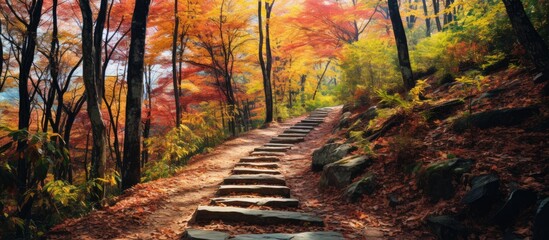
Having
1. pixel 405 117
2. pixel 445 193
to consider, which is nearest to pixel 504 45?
pixel 405 117

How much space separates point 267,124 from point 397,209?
36.2ft

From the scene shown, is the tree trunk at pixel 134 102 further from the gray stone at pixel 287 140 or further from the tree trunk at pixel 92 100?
the gray stone at pixel 287 140

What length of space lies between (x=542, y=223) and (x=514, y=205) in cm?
52

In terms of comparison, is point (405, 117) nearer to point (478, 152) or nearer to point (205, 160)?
point (478, 152)

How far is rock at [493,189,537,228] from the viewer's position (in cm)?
340

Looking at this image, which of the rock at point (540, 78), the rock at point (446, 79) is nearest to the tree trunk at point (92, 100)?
the rock at point (540, 78)

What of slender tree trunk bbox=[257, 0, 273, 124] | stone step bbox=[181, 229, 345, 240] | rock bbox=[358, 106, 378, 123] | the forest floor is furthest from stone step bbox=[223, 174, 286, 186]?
slender tree trunk bbox=[257, 0, 273, 124]

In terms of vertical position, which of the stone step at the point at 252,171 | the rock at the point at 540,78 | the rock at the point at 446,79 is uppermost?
the rock at the point at 446,79

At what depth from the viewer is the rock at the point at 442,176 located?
4.25 m

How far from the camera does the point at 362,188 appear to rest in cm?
541

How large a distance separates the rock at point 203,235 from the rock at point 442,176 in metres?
2.85

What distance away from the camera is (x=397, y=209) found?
469 centimetres

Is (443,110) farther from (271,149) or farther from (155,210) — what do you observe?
(155,210)

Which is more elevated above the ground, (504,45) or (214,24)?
(214,24)
